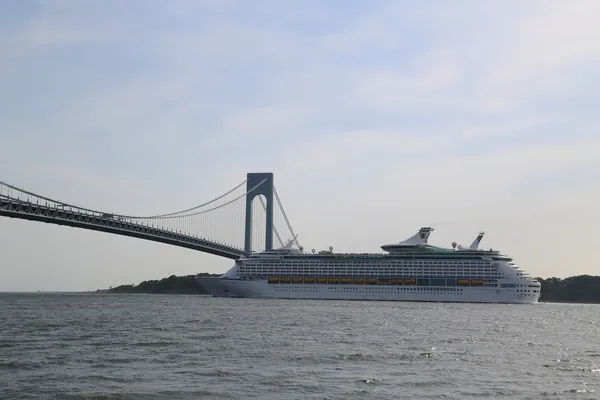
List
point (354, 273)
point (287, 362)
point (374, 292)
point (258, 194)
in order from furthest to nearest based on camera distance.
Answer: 1. point (258, 194)
2. point (354, 273)
3. point (374, 292)
4. point (287, 362)

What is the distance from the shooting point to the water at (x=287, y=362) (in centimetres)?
1459

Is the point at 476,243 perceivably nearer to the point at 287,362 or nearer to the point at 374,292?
the point at 374,292

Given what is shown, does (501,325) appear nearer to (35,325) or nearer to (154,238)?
(35,325)

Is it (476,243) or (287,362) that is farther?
(476,243)

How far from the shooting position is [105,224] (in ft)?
213

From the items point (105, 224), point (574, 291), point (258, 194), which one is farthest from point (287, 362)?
point (574, 291)

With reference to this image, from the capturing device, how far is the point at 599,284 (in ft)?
365

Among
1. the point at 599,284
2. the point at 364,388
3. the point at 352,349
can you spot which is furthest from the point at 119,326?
the point at 599,284

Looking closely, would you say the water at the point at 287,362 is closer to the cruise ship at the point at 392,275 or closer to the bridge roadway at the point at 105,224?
the bridge roadway at the point at 105,224

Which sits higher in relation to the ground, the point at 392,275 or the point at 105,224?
the point at 105,224

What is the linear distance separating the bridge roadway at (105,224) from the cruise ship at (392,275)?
13.9 feet

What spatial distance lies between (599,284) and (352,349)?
99.9m

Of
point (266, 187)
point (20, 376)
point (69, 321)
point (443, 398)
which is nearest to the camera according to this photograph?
point (443, 398)

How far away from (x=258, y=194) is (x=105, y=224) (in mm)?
26577
